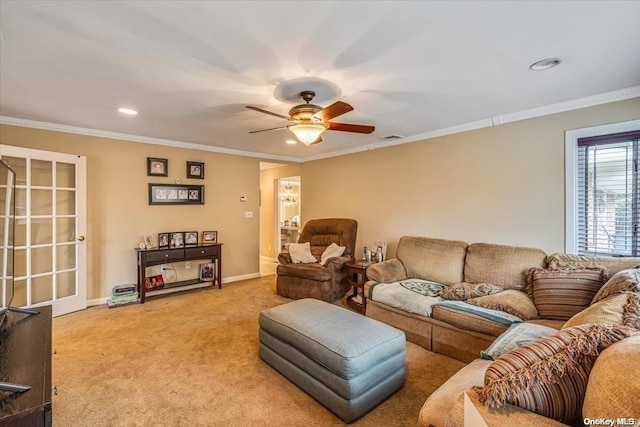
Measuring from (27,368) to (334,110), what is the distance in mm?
2297

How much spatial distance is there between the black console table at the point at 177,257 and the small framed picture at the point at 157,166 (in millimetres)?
A: 1171

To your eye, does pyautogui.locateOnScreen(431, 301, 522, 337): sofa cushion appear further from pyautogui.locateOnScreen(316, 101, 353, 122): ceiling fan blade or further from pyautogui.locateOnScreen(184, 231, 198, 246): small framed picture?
pyautogui.locateOnScreen(184, 231, 198, 246): small framed picture

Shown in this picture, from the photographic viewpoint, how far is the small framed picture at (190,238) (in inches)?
188

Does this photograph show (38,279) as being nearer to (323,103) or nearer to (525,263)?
(323,103)

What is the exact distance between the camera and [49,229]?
3660mm

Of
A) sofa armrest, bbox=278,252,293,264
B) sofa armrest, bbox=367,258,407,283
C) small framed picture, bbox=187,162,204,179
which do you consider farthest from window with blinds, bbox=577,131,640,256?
small framed picture, bbox=187,162,204,179

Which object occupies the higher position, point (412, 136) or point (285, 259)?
point (412, 136)

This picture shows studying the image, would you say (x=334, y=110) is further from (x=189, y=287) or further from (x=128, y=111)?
(x=189, y=287)

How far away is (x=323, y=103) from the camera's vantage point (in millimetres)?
2762

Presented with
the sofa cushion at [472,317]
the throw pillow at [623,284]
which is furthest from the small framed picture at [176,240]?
the throw pillow at [623,284]

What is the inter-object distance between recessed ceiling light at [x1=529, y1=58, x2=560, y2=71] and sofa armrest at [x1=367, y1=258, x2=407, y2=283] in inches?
92.6

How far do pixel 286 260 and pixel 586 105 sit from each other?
3.95 meters

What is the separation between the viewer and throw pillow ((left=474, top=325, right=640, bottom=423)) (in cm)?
98

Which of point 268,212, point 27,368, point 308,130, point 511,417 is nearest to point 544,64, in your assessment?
point 308,130
